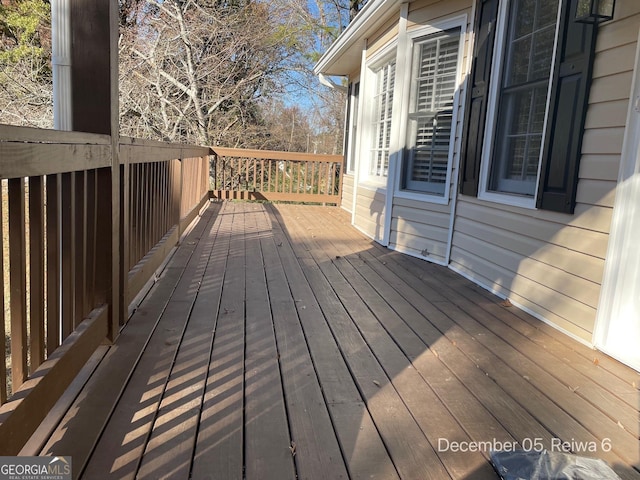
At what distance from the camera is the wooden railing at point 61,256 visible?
129 centimetres

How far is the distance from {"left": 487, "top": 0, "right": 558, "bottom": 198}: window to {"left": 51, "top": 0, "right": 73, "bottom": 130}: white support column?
2.66 m

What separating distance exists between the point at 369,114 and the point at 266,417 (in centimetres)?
499

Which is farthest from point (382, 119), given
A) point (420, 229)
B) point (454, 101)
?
point (420, 229)

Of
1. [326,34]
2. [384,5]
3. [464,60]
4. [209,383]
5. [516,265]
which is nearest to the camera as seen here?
[209,383]

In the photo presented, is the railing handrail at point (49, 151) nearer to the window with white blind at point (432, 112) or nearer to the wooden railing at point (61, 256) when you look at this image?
the wooden railing at point (61, 256)

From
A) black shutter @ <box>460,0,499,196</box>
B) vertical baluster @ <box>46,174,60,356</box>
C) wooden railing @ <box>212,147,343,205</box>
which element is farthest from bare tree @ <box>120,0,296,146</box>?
vertical baluster @ <box>46,174,60,356</box>

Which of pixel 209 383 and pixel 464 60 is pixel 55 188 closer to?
pixel 209 383

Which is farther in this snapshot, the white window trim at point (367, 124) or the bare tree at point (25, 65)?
the bare tree at point (25, 65)

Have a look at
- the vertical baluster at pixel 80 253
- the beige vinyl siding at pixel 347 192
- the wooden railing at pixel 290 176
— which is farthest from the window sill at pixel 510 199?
the wooden railing at pixel 290 176

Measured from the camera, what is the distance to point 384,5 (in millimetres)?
4660

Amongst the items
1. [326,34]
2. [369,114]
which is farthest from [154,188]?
[326,34]

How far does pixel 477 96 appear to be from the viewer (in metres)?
3.75

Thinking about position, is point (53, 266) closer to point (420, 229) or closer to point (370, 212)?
point (420, 229)

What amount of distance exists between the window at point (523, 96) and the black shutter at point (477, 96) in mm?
153
